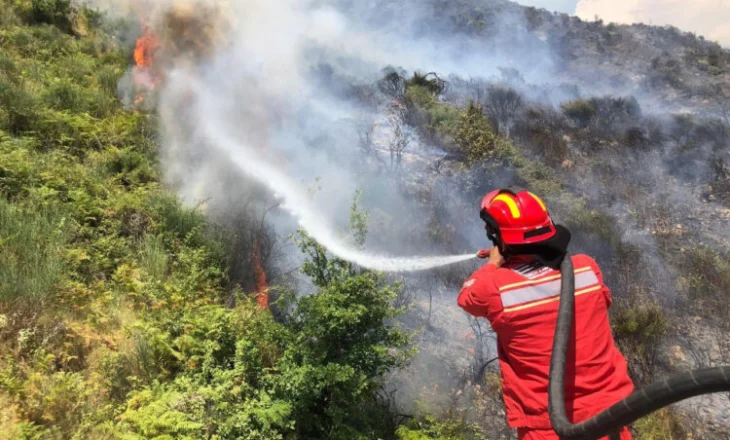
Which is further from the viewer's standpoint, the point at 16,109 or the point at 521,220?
the point at 16,109

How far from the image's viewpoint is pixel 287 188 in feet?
18.2

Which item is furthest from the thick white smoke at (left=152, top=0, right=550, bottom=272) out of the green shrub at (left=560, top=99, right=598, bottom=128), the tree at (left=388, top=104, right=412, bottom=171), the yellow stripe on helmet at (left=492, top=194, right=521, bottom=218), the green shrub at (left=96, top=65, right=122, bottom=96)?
the green shrub at (left=560, top=99, right=598, bottom=128)

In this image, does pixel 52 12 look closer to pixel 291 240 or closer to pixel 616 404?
pixel 291 240

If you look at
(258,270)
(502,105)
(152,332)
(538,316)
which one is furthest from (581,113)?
(152,332)

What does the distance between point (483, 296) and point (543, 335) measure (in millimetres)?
267

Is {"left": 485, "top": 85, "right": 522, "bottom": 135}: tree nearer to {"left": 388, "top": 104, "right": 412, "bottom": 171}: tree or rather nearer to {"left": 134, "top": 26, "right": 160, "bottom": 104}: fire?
{"left": 388, "top": 104, "right": 412, "bottom": 171}: tree

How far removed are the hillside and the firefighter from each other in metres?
1.09

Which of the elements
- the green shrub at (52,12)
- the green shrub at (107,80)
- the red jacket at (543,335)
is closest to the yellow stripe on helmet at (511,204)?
the red jacket at (543,335)

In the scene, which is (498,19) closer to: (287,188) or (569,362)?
(287,188)

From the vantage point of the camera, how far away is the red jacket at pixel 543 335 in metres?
1.53

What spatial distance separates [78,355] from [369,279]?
2.01 metres

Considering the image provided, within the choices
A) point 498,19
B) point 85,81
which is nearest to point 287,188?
point 85,81

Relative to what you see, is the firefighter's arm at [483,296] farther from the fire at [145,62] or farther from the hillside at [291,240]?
the fire at [145,62]

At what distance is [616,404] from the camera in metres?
1.24
